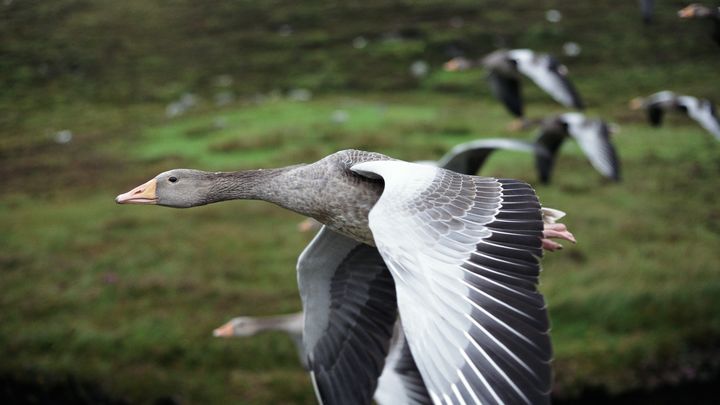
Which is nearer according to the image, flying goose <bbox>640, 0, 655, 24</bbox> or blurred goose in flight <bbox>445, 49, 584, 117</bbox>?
blurred goose in flight <bbox>445, 49, 584, 117</bbox>

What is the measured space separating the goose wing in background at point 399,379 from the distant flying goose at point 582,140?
3044 millimetres

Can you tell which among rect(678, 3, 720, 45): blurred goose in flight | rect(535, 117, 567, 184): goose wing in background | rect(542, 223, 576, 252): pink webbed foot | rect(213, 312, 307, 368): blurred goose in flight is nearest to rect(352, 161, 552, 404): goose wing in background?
rect(542, 223, 576, 252): pink webbed foot

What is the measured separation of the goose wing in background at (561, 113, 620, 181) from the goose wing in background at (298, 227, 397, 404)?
137 inches

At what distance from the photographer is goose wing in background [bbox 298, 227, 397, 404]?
120 inches

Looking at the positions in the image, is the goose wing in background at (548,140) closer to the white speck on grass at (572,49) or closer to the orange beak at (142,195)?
the white speck on grass at (572,49)

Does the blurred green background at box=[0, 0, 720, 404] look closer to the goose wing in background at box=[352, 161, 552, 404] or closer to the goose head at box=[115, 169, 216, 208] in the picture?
the goose head at box=[115, 169, 216, 208]

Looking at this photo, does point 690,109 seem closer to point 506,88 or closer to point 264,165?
point 506,88

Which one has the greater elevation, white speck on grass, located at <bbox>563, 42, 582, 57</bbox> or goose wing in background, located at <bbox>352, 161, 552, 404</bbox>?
goose wing in background, located at <bbox>352, 161, 552, 404</bbox>

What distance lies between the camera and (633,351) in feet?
18.6

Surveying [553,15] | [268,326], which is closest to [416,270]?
[268,326]

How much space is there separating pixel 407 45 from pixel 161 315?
4.44m

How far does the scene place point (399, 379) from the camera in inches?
143

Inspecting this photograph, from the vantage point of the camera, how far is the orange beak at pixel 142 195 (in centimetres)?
272

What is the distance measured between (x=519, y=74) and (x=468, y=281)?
5063 mm
